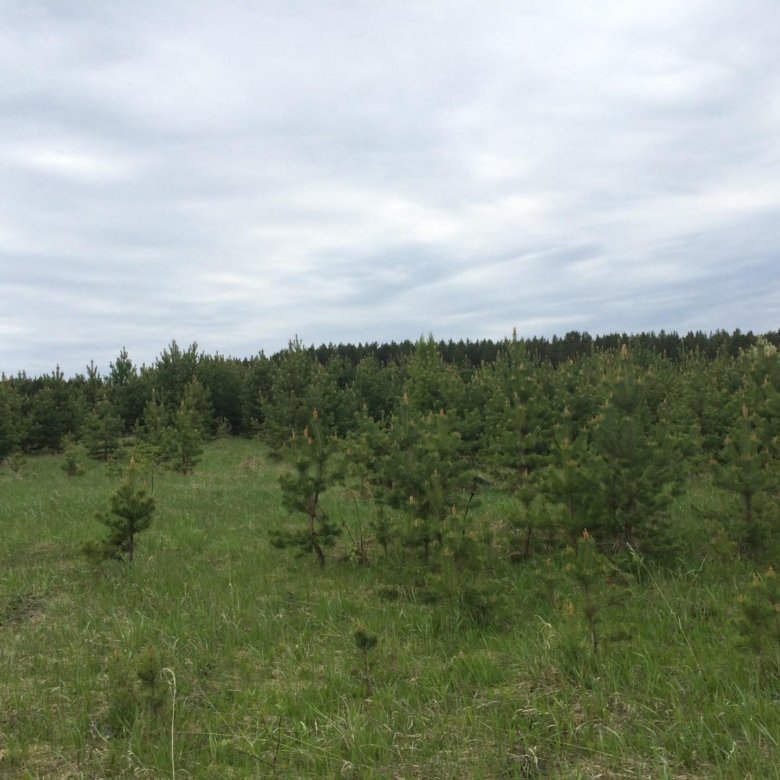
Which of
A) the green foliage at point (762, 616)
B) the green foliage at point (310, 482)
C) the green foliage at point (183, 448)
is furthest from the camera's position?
the green foliage at point (183, 448)

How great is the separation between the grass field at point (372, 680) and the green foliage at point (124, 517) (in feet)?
0.95

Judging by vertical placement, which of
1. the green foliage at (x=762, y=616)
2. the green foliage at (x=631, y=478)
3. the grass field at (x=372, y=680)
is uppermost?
the green foliage at (x=631, y=478)

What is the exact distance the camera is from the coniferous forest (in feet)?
12.8

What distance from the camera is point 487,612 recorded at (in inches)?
234

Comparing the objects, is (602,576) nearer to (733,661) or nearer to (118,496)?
(733,661)

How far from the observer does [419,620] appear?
243 inches

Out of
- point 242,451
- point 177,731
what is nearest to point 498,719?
point 177,731

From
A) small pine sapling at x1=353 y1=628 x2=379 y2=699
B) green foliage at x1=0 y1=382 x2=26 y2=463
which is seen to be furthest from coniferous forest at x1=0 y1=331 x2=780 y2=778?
green foliage at x1=0 y1=382 x2=26 y2=463

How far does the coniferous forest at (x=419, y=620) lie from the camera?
3900 millimetres

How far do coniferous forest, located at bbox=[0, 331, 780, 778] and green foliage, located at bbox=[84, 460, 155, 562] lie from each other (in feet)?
0.11

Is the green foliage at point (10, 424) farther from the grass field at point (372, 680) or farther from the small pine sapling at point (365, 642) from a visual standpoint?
the small pine sapling at point (365, 642)

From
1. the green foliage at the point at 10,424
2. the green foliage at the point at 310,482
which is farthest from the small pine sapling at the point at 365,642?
the green foliage at the point at 10,424

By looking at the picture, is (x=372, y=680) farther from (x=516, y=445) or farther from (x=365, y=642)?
(x=516, y=445)

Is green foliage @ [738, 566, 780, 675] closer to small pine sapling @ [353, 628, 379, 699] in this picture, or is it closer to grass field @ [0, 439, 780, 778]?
grass field @ [0, 439, 780, 778]
